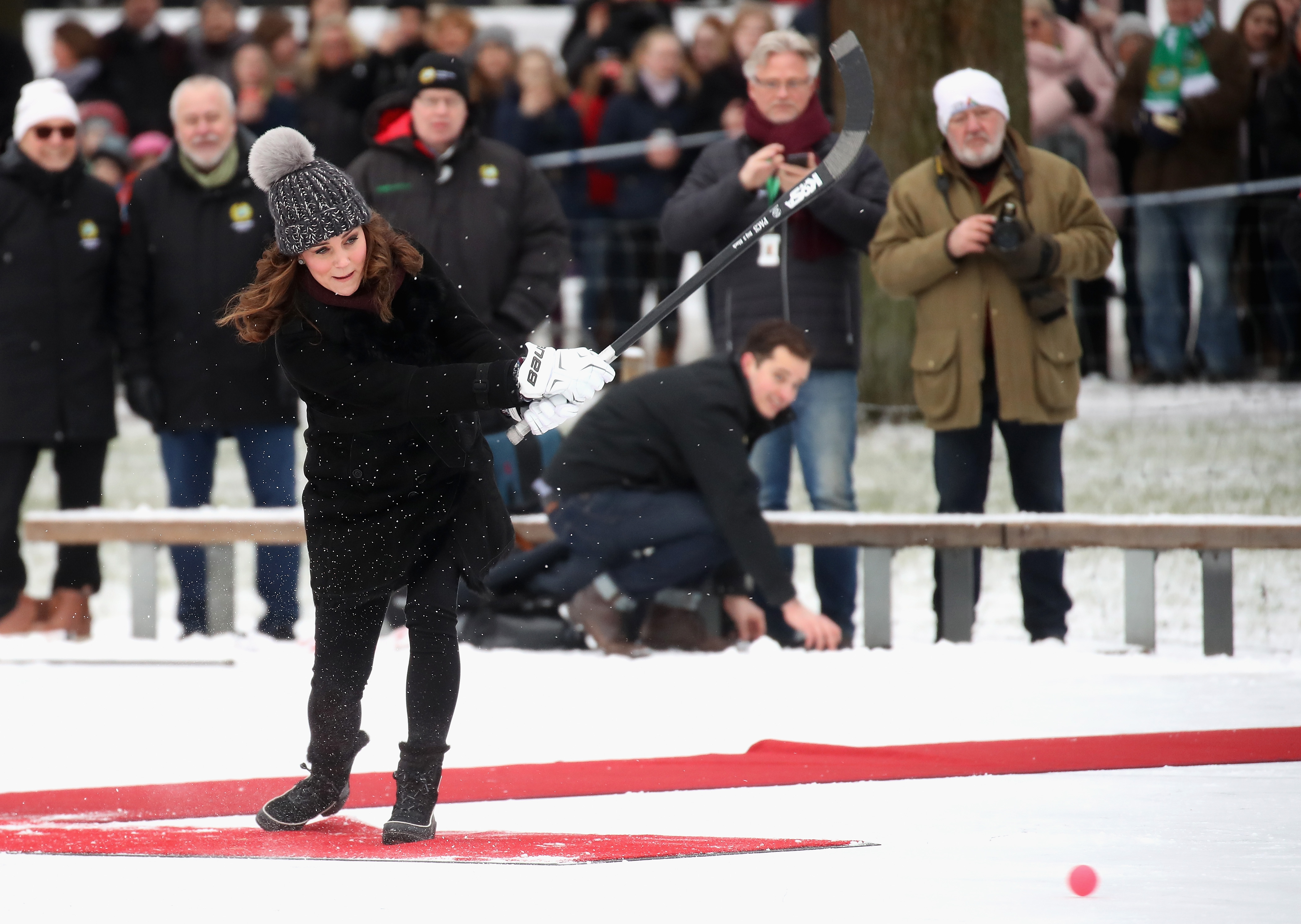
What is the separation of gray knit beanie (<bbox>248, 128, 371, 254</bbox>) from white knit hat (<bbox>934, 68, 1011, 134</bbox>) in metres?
2.48

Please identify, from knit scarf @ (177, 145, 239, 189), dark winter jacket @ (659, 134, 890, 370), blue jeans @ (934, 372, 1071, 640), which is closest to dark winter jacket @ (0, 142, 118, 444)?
knit scarf @ (177, 145, 239, 189)

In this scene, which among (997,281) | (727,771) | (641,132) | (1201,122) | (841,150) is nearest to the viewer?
(727,771)

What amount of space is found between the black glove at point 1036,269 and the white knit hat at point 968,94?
0.42m

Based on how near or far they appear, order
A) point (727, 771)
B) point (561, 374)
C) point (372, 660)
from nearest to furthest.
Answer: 1. point (561, 374)
2. point (372, 660)
3. point (727, 771)

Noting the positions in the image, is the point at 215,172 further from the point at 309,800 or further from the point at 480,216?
the point at 309,800

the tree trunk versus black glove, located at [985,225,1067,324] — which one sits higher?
the tree trunk

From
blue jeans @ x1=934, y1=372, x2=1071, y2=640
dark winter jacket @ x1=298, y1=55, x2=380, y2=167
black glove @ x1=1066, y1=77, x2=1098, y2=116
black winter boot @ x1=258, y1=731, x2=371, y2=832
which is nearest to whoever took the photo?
black winter boot @ x1=258, y1=731, x2=371, y2=832

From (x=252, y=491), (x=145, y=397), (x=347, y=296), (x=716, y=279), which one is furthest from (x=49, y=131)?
(x=347, y=296)

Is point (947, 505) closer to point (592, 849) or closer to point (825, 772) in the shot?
point (825, 772)

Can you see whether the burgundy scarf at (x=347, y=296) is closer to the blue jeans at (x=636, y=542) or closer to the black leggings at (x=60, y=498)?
the blue jeans at (x=636, y=542)

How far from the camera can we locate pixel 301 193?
3498mm

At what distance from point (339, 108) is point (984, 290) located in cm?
463

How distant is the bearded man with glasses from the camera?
5.73 meters

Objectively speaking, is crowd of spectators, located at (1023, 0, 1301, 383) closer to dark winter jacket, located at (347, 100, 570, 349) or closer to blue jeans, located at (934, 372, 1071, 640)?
blue jeans, located at (934, 372, 1071, 640)
